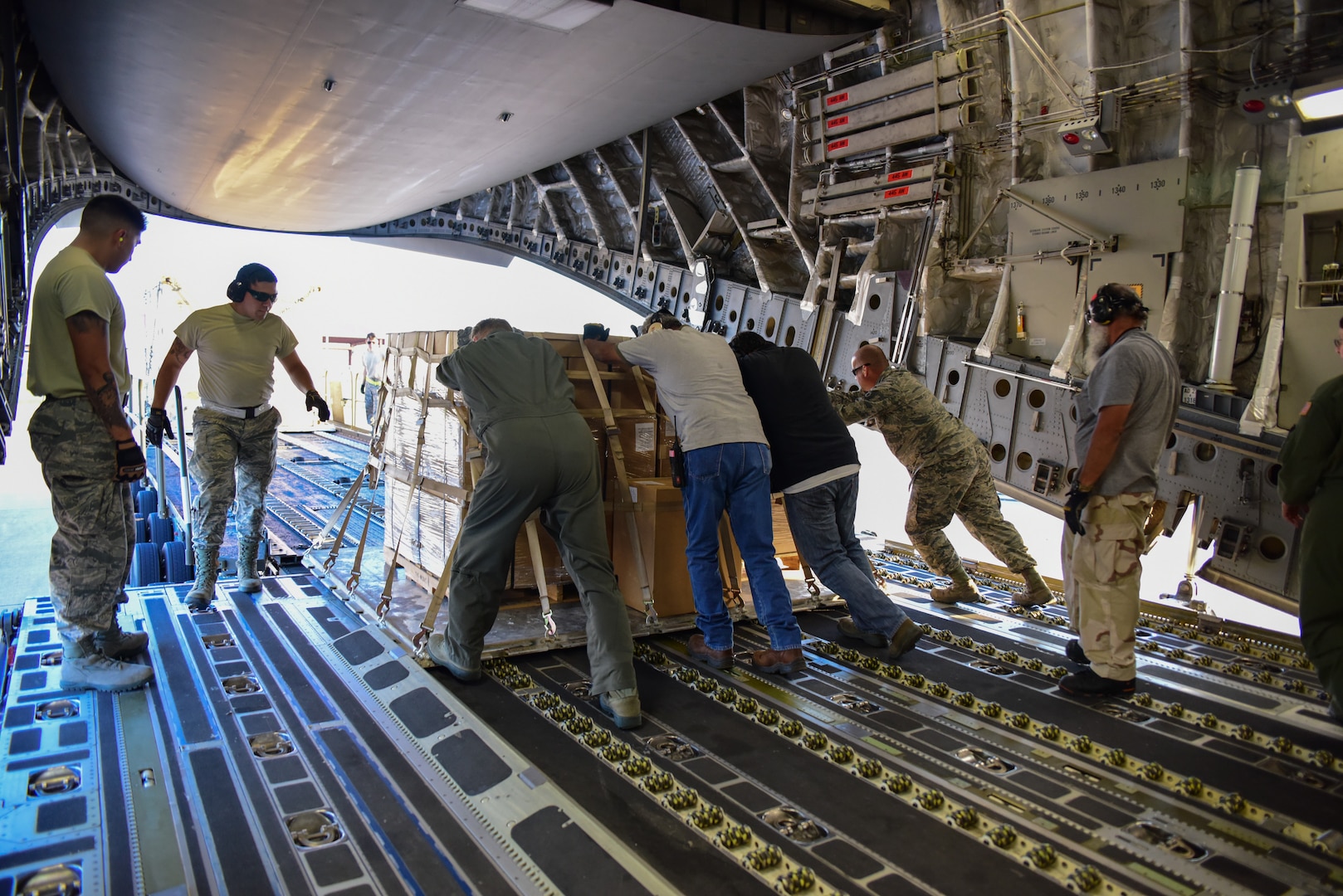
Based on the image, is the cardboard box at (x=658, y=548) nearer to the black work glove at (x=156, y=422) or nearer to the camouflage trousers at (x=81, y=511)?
the camouflage trousers at (x=81, y=511)

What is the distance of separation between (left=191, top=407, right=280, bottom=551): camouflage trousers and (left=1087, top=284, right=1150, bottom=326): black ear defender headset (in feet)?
15.5

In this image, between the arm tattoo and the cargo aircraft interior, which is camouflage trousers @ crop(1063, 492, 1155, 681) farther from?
the arm tattoo

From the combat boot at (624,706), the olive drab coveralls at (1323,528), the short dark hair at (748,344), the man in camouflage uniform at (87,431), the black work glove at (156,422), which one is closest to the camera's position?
the olive drab coveralls at (1323,528)

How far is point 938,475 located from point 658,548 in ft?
6.61

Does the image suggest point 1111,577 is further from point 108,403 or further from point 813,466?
point 108,403

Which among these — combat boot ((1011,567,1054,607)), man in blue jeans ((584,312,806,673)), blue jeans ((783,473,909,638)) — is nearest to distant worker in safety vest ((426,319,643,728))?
man in blue jeans ((584,312,806,673))

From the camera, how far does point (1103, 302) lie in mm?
3955

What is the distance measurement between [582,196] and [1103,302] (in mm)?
11149

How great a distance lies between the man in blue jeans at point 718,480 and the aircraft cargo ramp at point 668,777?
0.25 meters

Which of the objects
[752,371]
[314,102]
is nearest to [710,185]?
[314,102]

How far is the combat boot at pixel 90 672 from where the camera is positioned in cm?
385

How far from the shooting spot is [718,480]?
13.9 feet

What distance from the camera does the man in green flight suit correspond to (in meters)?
3.39

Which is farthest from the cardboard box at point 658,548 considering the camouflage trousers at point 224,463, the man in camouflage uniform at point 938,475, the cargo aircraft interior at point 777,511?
the camouflage trousers at point 224,463
